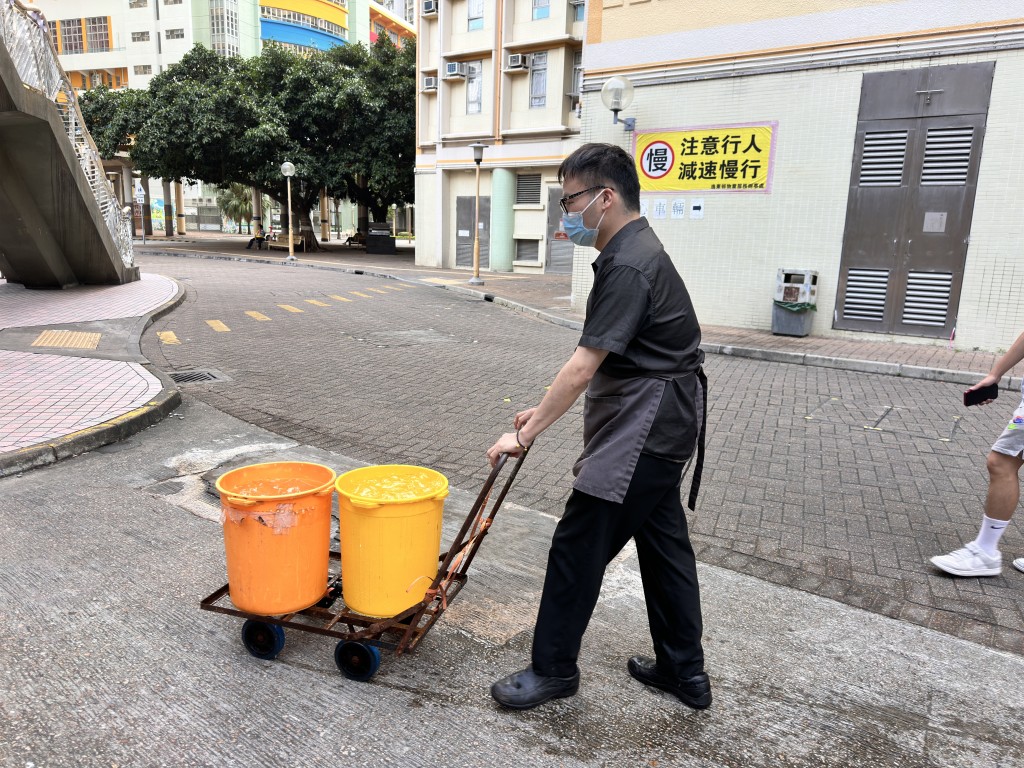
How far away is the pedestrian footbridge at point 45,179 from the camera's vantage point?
1008cm

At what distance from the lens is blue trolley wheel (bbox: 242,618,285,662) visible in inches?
111

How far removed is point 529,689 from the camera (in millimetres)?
Answer: 2580

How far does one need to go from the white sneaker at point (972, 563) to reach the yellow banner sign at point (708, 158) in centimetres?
863

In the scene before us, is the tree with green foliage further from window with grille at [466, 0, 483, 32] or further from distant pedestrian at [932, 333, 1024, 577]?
distant pedestrian at [932, 333, 1024, 577]

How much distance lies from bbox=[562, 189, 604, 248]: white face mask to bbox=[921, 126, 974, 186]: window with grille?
394 inches

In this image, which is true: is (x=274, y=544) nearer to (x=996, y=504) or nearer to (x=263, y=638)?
(x=263, y=638)

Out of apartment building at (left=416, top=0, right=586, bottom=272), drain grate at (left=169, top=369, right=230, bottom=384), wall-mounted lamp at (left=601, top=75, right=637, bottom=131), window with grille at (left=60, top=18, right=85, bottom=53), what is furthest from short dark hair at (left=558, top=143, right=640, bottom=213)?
window with grille at (left=60, top=18, right=85, bottom=53)

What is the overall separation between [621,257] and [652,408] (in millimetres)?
507

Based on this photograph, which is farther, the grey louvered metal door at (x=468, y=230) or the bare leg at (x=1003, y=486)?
the grey louvered metal door at (x=468, y=230)

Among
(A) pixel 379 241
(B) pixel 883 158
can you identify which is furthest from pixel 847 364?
(A) pixel 379 241

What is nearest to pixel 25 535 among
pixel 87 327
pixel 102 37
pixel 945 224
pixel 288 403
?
pixel 288 403

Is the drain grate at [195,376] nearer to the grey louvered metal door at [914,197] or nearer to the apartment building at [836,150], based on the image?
the apartment building at [836,150]

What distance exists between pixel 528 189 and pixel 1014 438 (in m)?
23.0

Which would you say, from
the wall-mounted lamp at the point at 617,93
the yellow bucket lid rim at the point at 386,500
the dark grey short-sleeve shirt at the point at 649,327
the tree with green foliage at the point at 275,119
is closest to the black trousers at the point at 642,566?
the dark grey short-sleeve shirt at the point at 649,327
